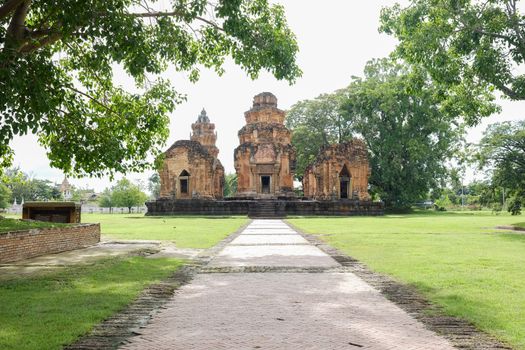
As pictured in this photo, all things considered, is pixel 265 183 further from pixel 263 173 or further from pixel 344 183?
pixel 344 183

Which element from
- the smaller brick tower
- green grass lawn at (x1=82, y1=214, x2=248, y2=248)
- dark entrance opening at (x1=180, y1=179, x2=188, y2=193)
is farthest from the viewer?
the smaller brick tower

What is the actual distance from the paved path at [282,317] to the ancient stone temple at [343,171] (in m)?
36.4

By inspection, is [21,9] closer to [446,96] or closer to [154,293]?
[154,293]

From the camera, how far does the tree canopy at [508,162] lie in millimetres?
27391

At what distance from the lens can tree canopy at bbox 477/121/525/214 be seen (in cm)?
2739

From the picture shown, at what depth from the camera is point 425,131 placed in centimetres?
5159

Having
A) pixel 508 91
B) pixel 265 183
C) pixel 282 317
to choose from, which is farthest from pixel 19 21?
pixel 265 183

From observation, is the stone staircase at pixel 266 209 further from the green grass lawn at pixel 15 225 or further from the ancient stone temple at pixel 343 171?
the green grass lawn at pixel 15 225

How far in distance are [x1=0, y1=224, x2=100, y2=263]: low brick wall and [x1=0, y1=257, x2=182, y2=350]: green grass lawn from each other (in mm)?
2037

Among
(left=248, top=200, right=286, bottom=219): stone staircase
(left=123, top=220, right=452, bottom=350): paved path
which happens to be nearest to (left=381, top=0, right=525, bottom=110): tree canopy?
(left=123, top=220, right=452, bottom=350): paved path

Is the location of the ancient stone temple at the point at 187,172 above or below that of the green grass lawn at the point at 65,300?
above

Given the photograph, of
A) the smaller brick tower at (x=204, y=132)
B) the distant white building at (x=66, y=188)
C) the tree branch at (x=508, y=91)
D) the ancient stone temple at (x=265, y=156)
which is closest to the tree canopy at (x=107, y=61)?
the tree branch at (x=508, y=91)

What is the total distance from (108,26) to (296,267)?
6257 mm

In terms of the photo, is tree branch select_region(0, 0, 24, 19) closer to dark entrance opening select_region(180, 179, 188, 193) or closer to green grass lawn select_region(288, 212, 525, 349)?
green grass lawn select_region(288, 212, 525, 349)
